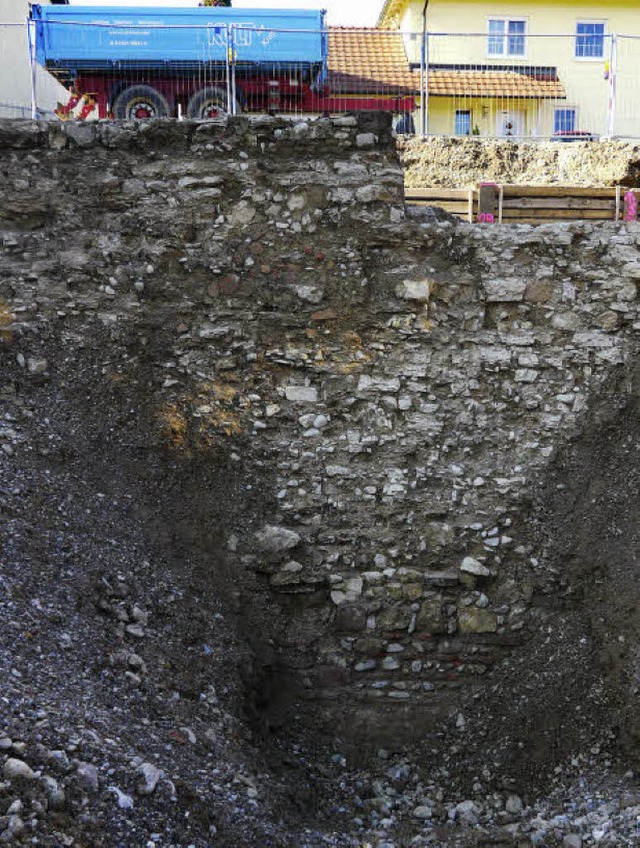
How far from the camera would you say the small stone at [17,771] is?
3918mm

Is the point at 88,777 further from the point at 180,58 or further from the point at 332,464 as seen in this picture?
the point at 180,58

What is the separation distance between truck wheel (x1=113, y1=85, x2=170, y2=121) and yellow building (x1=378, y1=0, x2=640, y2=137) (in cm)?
409

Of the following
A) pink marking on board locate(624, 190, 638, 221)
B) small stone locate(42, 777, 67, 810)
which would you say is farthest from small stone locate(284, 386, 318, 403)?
pink marking on board locate(624, 190, 638, 221)

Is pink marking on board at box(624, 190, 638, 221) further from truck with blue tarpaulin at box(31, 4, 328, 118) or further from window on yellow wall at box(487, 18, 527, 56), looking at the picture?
window on yellow wall at box(487, 18, 527, 56)

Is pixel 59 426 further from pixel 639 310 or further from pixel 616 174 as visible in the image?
pixel 616 174

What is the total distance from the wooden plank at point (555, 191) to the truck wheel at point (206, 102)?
4624mm

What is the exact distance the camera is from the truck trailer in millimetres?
13117

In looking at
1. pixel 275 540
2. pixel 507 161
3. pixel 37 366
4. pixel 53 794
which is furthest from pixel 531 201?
pixel 53 794

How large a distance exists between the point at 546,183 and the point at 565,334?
279 inches

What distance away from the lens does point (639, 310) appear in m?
7.21

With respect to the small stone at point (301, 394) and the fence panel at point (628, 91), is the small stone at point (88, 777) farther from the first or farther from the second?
the fence panel at point (628, 91)

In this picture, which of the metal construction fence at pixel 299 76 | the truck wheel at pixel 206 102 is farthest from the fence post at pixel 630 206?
the truck wheel at pixel 206 102

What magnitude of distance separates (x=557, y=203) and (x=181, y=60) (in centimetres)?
621

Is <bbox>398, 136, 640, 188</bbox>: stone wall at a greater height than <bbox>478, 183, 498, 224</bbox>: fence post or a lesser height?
greater
